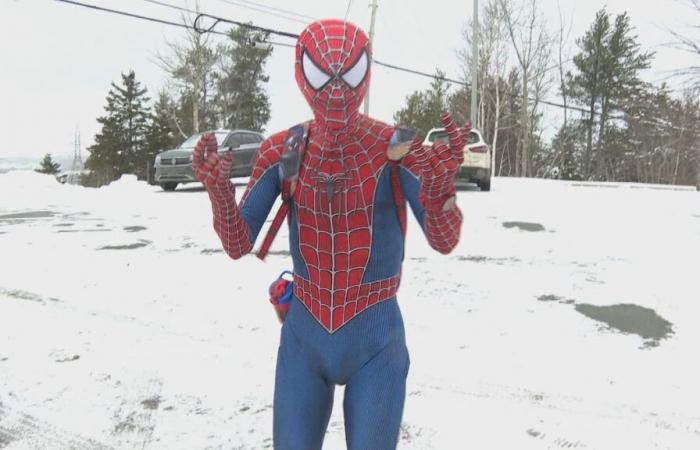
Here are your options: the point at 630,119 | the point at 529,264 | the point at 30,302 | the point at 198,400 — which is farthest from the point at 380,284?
the point at 630,119

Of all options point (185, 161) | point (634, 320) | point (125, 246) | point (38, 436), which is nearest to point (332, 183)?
point (38, 436)

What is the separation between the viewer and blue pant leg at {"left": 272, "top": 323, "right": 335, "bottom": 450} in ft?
4.75

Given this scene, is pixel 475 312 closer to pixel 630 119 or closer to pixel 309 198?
pixel 309 198

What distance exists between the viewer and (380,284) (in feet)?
4.95

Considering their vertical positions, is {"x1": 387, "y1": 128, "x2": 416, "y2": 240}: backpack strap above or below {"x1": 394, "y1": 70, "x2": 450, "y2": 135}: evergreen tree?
below

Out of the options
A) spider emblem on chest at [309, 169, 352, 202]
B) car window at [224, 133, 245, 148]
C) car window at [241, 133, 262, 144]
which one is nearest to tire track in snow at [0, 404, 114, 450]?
spider emblem on chest at [309, 169, 352, 202]

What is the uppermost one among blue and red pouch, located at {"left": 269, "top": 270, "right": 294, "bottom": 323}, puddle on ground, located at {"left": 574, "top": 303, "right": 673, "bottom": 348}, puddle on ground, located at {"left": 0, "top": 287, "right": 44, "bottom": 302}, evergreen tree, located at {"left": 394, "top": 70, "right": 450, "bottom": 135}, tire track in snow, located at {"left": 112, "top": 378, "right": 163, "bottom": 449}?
evergreen tree, located at {"left": 394, "top": 70, "right": 450, "bottom": 135}

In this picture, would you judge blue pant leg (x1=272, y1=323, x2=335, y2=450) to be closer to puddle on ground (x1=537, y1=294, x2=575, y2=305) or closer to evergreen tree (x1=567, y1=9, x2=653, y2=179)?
puddle on ground (x1=537, y1=294, x2=575, y2=305)

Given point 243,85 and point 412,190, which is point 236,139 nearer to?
point 412,190

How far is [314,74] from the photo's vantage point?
1372mm

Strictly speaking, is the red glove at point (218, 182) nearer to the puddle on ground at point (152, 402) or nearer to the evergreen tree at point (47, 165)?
the puddle on ground at point (152, 402)

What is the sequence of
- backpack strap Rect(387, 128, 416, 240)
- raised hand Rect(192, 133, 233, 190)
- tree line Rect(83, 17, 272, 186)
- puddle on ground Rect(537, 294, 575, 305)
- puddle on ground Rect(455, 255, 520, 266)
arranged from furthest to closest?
tree line Rect(83, 17, 272, 186) → puddle on ground Rect(455, 255, 520, 266) → puddle on ground Rect(537, 294, 575, 305) → backpack strap Rect(387, 128, 416, 240) → raised hand Rect(192, 133, 233, 190)

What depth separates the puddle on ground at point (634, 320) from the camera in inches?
151

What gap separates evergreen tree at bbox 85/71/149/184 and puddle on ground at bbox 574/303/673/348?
41231 millimetres
